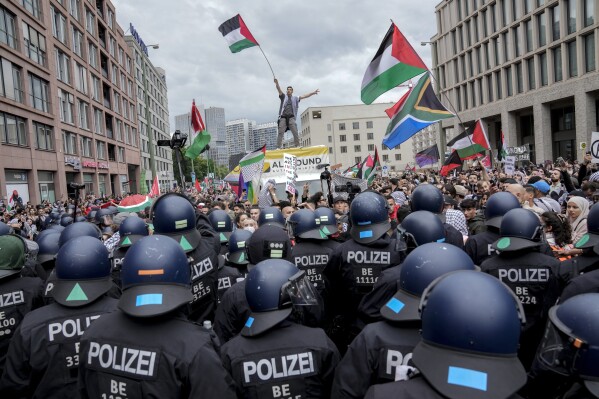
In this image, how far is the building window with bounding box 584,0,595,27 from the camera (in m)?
33.2

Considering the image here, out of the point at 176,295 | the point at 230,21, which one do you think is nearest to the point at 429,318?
the point at 176,295

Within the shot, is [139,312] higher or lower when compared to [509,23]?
lower

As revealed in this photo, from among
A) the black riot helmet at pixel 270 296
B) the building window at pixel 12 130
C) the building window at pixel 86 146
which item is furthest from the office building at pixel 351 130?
the black riot helmet at pixel 270 296

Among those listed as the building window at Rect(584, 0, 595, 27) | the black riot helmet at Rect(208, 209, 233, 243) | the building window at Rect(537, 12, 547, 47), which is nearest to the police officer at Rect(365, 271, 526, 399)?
the black riot helmet at Rect(208, 209, 233, 243)

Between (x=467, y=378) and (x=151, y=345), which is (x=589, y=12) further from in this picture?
(x=151, y=345)

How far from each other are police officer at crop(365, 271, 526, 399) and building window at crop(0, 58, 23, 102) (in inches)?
1176

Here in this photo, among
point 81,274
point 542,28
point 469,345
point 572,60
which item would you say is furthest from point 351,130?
point 469,345

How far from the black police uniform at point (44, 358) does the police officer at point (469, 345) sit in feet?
7.65

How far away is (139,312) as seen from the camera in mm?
2416

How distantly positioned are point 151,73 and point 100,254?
7868cm

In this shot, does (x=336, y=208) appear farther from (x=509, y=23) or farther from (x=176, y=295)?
(x=509, y=23)

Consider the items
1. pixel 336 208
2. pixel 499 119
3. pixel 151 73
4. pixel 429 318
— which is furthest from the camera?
pixel 151 73

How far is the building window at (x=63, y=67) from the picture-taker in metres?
34.8

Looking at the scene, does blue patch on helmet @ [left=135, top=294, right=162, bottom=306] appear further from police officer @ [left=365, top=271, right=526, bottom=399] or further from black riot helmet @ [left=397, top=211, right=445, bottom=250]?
black riot helmet @ [left=397, top=211, right=445, bottom=250]
